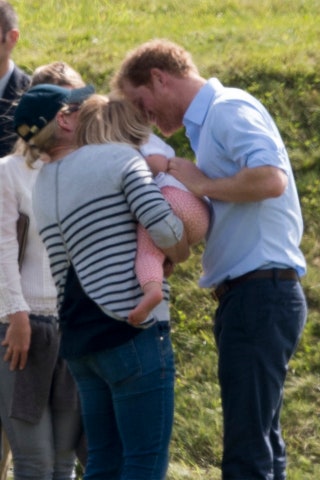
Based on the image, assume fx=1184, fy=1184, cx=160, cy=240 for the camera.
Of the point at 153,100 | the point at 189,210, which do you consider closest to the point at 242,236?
the point at 189,210

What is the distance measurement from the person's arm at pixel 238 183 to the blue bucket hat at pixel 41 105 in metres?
0.42

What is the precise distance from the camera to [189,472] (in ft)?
18.6

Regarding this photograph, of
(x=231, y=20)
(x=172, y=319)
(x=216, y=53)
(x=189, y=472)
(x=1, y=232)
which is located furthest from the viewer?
(x=231, y=20)

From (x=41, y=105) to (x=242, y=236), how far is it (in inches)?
32.8

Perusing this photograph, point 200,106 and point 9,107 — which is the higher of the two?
point 200,106

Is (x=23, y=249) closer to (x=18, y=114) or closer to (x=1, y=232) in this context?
(x=1, y=232)

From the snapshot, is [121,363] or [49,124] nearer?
[121,363]

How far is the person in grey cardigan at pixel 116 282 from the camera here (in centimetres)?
388

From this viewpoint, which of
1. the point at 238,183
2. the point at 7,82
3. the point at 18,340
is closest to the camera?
the point at 238,183

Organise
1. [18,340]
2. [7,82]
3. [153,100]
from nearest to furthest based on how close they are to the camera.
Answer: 1. [153,100]
2. [18,340]
3. [7,82]

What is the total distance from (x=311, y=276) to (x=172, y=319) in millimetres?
873

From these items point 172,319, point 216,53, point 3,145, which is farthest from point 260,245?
point 216,53

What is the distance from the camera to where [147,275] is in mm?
3852

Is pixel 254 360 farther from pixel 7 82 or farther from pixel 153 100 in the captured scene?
pixel 7 82
